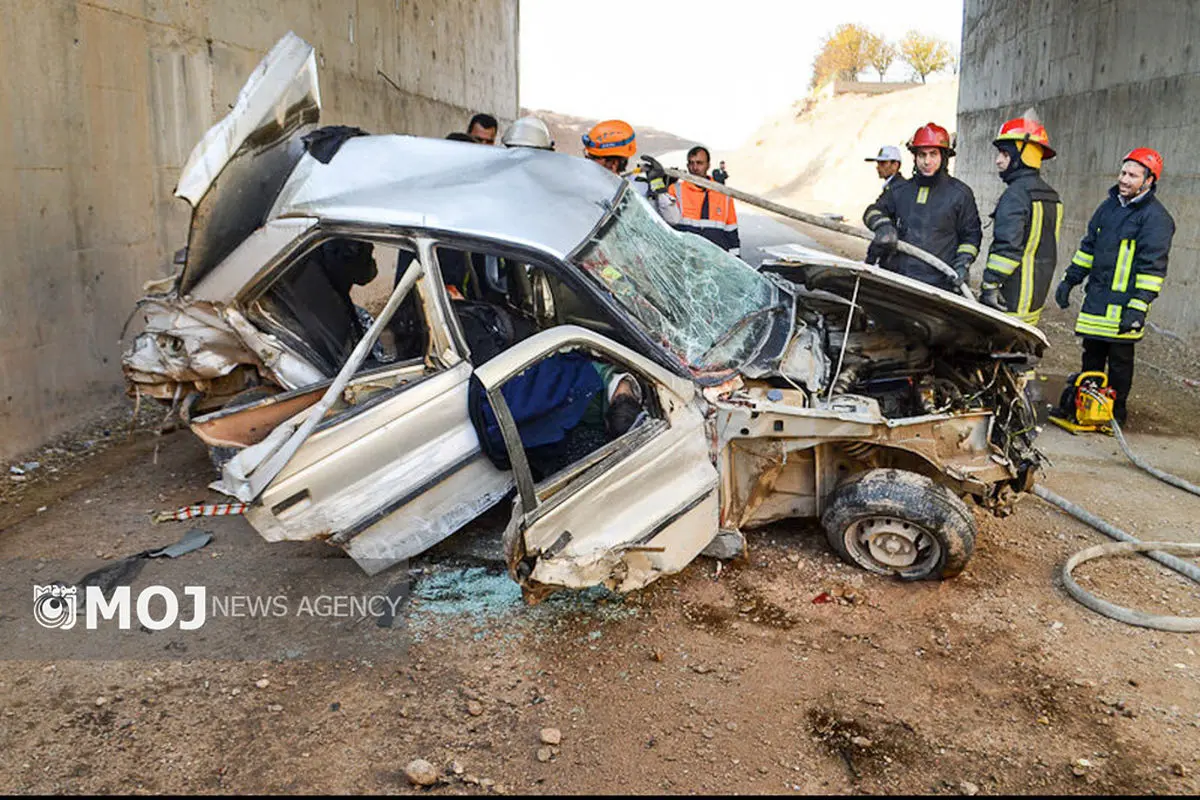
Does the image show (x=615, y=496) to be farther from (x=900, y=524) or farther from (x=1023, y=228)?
(x=1023, y=228)

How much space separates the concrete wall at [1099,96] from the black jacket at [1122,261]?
7.48 ft

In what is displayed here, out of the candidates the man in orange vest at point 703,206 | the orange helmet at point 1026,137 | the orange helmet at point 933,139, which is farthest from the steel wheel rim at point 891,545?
the orange helmet at point 1026,137

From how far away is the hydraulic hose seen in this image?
12.3 ft

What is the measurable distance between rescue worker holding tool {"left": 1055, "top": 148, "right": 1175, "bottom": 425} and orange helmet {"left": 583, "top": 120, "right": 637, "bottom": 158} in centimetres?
323

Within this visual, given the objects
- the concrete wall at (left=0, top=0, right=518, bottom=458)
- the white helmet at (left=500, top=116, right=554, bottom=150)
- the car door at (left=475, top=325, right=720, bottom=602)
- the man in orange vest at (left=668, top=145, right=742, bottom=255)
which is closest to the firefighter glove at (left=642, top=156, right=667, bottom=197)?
the man in orange vest at (left=668, top=145, right=742, bottom=255)

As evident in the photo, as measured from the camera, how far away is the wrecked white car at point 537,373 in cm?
353

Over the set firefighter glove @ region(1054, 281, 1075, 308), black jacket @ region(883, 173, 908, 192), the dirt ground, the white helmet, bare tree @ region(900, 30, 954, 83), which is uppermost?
bare tree @ region(900, 30, 954, 83)

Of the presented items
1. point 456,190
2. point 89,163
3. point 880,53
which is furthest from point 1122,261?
point 880,53

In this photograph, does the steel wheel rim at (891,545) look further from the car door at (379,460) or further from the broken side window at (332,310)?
the broken side window at (332,310)

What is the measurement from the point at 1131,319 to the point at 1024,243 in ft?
2.74

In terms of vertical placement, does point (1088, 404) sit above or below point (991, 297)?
below

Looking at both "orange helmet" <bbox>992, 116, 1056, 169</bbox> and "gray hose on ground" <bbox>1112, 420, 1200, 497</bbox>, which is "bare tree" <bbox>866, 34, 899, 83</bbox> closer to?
"orange helmet" <bbox>992, 116, 1056, 169</bbox>

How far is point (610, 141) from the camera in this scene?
6.63 meters

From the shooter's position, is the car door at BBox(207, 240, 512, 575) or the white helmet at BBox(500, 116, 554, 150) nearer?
the car door at BBox(207, 240, 512, 575)
